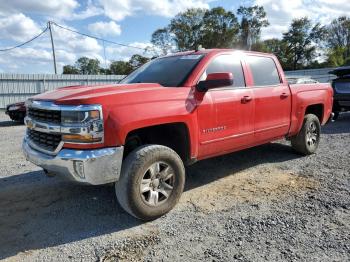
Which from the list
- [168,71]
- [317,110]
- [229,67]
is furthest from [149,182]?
[317,110]

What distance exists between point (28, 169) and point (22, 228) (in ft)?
8.00

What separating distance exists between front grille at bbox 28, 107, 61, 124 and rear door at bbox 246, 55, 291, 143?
2.85 meters

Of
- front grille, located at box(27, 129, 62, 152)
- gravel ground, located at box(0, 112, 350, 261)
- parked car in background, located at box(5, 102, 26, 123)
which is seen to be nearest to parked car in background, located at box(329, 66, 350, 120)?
gravel ground, located at box(0, 112, 350, 261)

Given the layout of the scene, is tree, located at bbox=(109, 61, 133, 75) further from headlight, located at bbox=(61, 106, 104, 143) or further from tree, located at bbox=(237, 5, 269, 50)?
headlight, located at bbox=(61, 106, 104, 143)

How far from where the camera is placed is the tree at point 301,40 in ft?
192

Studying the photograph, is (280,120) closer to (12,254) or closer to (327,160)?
(327,160)

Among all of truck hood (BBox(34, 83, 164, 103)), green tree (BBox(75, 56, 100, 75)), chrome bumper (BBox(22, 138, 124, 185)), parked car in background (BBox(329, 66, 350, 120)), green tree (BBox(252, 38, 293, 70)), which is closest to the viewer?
chrome bumper (BBox(22, 138, 124, 185))

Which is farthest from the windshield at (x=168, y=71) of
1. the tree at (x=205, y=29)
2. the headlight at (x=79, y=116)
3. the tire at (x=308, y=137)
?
the tree at (x=205, y=29)

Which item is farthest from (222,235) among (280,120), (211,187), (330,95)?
(330,95)

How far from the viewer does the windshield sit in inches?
177

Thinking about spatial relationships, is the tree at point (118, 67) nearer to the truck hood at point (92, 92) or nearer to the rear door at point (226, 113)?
the rear door at point (226, 113)

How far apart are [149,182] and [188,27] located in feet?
162

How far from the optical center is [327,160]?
6246 mm

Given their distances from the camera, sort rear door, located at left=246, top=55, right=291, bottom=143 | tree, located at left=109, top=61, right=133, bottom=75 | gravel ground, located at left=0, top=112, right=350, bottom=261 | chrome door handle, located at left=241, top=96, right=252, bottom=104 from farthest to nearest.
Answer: tree, located at left=109, top=61, right=133, bottom=75 < rear door, located at left=246, top=55, right=291, bottom=143 < chrome door handle, located at left=241, top=96, right=252, bottom=104 < gravel ground, located at left=0, top=112, right=350, bottom=261
